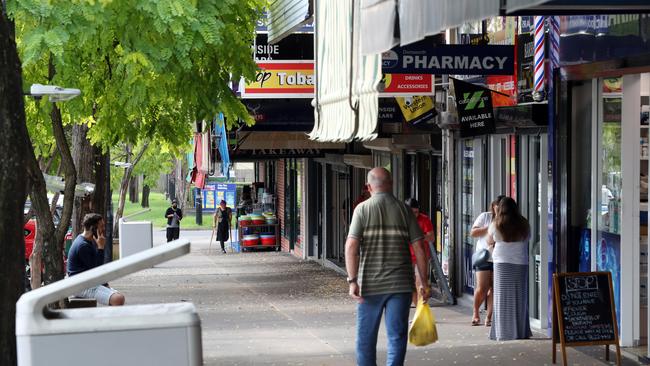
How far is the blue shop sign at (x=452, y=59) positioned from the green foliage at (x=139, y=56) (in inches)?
76.2

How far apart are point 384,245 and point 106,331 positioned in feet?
14.8

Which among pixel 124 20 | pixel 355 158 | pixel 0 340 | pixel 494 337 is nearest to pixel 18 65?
pixel 0 340

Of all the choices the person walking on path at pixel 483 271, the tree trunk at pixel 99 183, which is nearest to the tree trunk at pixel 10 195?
the person walking on path at pixel 483 271

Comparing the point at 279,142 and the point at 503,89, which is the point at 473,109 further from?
the point at 279,142

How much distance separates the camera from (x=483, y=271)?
47.1 feet

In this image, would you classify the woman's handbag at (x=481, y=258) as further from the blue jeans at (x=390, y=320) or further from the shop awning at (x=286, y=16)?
the blue jeans at (x=390, y=320)

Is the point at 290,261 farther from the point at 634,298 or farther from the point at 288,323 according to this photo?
the point at 634,298

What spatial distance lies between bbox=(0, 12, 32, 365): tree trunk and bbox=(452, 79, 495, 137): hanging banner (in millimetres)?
8948

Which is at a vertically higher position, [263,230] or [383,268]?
[383,268]

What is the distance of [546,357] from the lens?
1180cm

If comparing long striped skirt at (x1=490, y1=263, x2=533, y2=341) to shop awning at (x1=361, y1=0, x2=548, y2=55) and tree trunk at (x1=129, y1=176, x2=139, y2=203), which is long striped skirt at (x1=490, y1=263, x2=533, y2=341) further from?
tree trunk at (x1=129, y1=176, x2=139, y2=203)

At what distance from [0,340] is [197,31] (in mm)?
6602

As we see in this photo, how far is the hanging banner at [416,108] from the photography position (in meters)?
18.1

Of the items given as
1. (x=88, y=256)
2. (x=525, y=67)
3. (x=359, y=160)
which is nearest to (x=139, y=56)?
(x=88, y=256)
